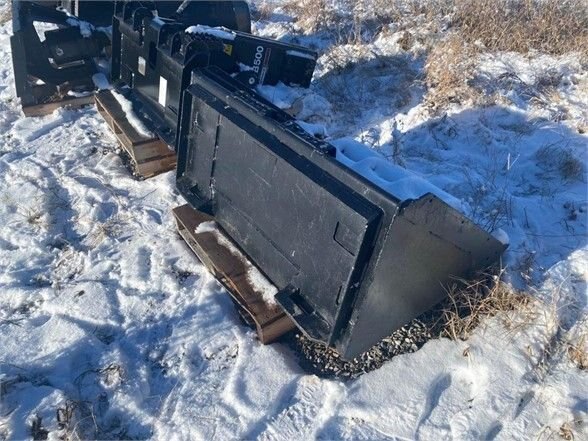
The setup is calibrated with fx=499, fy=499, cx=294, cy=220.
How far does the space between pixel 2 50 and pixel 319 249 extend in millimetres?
5519

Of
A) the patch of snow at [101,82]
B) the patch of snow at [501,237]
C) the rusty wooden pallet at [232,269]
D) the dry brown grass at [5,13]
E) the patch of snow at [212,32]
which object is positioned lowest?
the dry brown grass at [5,13]

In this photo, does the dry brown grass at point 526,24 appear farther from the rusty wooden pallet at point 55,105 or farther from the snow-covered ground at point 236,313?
the rusty wooden pallet at point 55,105

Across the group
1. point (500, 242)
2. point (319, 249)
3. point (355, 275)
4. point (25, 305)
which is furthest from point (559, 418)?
point (25, 305)

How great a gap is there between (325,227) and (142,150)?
6.98ft

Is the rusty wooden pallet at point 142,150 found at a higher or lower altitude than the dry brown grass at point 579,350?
lower

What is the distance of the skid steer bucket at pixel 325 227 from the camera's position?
6.86 ft

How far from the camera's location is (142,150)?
384 cm

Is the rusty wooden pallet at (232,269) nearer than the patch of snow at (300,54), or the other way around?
the rusty wooden pallet at (232,269)

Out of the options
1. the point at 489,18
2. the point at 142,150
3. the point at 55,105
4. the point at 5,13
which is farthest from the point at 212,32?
the point at 5,13

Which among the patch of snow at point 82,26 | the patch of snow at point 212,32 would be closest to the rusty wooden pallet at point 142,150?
the patch of snow at point 212,32

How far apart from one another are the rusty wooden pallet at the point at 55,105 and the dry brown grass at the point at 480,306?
152 inches

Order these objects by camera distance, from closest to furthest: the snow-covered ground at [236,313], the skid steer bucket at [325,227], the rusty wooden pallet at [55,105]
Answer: the skid steer bucket at [325,227], the snow-covered ground at [236,313], the rusty wooden pallet at [55,105]

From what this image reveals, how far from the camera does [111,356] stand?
8.63ft

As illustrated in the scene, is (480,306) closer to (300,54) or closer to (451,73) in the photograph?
(300,54)
